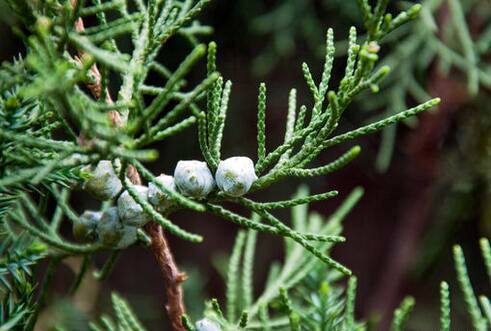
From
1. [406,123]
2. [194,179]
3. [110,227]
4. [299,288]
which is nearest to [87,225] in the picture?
[110,227]

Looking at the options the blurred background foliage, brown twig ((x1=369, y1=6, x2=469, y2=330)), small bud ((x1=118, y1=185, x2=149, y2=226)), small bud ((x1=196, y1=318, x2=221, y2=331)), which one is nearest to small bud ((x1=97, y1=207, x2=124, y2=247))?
small bud ((x1=118, y1=185, x2=149, y2=226))

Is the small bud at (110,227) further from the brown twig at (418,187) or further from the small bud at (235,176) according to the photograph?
the brown twig at (418,187)

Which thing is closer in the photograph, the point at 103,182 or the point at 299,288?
the point at 103,182

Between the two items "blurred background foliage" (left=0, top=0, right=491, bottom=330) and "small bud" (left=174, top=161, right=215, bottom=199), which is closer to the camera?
"small bud" (left=174, top=161, right=215, bottom=199)

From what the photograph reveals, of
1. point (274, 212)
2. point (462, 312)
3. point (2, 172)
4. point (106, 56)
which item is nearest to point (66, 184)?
point (2, 172)

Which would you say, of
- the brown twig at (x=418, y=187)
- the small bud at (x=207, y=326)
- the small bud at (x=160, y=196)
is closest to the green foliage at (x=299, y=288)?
the small bud at (x=207, y=326)

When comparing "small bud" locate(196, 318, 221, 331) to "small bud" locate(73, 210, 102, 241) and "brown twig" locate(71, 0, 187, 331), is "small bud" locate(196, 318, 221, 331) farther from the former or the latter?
"small bud" locate(73, 210, 102, 241)

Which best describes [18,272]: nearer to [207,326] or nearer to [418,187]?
[207,326]
